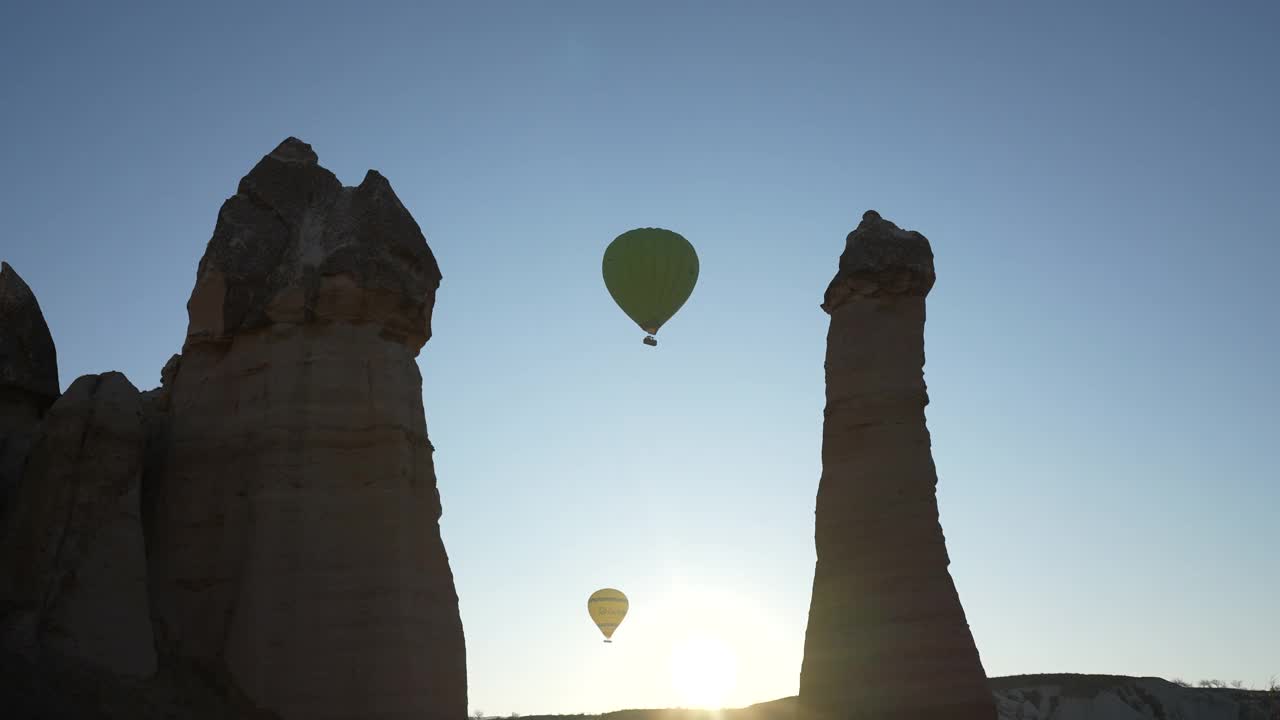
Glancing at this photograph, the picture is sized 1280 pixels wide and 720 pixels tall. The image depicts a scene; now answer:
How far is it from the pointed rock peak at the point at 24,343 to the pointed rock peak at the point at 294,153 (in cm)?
427

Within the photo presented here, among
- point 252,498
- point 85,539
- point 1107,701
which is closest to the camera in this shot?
point 85,539

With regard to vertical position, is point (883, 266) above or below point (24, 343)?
above

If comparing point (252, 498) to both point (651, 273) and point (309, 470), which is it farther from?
point (651, 273)

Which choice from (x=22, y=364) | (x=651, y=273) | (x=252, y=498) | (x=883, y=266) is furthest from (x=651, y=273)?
(x=22, y=364)

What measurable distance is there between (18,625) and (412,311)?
6610 millimetres

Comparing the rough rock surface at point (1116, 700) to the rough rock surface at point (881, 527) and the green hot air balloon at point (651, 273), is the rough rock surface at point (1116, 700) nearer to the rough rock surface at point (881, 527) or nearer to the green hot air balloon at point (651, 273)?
the green hot air balloon at point (651, 273)

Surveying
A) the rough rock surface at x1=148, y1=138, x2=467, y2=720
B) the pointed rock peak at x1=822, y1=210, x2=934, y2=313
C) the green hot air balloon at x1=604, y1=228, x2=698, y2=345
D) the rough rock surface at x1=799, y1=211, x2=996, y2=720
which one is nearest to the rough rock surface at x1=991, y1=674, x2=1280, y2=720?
the green hot air balloon at x1=604, y1=228, x2=698, y2=345

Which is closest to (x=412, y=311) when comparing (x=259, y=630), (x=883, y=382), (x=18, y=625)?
(x=259, y=630)

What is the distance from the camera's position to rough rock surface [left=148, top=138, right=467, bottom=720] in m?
17.3

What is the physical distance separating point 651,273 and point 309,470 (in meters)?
12.9

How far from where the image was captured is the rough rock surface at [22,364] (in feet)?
64.6

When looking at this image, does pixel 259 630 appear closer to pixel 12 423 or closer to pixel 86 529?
pixel 86 529

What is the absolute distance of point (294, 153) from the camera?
21.3 meters

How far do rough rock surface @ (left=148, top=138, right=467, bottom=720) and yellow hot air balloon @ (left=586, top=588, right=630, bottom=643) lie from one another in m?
20.7
